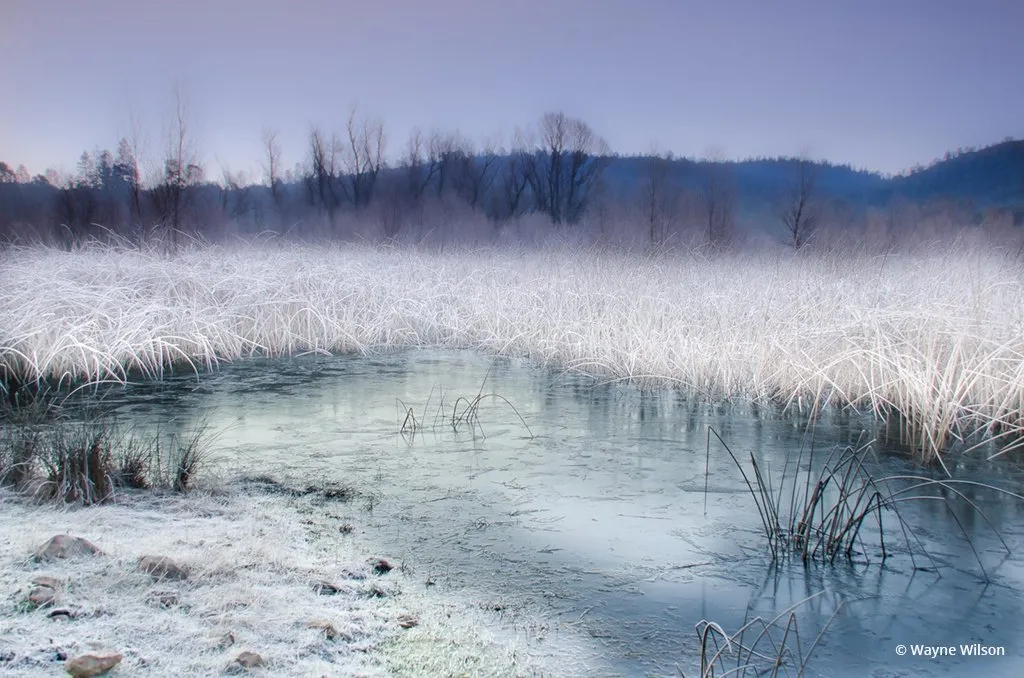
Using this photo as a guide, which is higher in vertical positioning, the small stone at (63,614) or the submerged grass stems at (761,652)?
the small stone at (63,614)

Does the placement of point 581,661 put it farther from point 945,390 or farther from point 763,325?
point 763,325

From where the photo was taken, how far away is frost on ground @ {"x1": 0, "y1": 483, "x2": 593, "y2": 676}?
6.00 feet

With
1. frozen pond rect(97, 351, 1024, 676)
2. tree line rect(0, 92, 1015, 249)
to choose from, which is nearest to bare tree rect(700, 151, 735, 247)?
tree line rect(0, 92, 1015, 249)

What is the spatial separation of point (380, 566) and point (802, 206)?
66.3 feet

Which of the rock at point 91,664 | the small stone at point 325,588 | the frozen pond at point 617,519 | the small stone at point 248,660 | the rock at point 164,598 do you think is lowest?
the frozen pond at point 617,519

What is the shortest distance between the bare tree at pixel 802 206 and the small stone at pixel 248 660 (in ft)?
65.9

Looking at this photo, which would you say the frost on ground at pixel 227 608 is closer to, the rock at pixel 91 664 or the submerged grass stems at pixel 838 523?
the rock at pixel 91 664

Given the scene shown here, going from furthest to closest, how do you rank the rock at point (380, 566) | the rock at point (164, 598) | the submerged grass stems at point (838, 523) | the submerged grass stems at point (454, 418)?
the submerged grass stems at point (454, 418) → the submerged grass stems at point (838, 523) → the rock at point (380, 566) → the rock at point (164, 598)

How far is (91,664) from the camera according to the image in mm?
1719

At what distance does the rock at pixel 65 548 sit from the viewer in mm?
2281

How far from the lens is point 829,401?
5430 millimetres

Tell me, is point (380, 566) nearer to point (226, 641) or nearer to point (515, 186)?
point (226, 641)

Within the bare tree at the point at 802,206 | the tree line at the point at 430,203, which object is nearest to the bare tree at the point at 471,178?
the tree line at the point at 430,203

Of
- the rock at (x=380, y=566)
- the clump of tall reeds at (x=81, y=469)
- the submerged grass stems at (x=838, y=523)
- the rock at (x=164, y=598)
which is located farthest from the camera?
the clump of tall reeds at (x=81, y=469)
